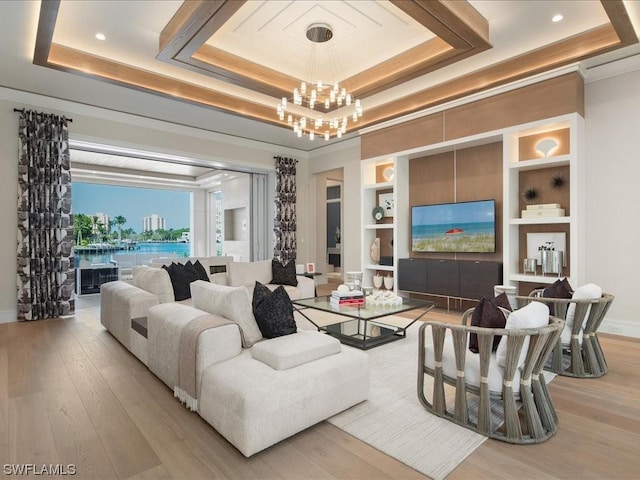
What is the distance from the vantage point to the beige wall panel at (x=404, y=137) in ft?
19.0

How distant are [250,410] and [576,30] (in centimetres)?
512

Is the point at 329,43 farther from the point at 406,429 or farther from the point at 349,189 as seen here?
the point at 406,429

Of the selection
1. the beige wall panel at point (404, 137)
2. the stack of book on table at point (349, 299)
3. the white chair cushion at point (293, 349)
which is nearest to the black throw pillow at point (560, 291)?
the stack of book on table at point (349, 299)

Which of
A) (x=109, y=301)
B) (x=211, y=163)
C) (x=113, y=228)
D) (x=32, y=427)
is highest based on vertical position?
(x=211, y=163)

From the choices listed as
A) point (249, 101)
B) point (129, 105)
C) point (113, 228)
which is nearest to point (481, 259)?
point (249, 101)

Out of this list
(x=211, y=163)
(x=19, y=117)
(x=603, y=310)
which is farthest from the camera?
(x=211, y=163)

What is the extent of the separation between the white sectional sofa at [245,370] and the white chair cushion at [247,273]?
2446 millimetres

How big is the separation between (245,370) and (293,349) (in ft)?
1.10

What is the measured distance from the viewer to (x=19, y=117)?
5.19 metres

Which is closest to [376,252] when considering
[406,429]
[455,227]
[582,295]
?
[455,227]

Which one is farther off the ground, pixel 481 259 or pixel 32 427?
pixel 481 259

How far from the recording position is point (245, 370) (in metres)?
2.26

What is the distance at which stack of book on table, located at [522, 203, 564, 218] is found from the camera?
4684 mm

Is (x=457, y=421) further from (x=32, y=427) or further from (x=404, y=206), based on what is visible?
(x=404, y=206)
